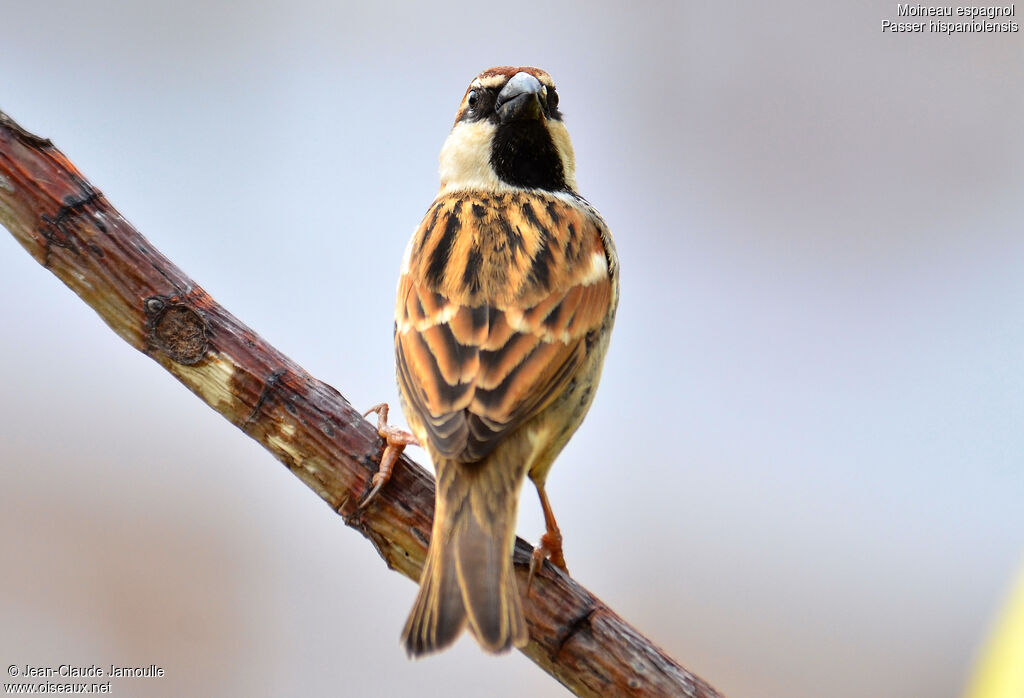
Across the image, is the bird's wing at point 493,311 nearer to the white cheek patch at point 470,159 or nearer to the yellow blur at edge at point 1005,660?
the white cheek patch at point 470,159

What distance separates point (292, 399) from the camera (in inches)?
78.1

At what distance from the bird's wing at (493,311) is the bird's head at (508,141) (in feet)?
0.40

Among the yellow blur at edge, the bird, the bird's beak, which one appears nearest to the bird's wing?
the bird

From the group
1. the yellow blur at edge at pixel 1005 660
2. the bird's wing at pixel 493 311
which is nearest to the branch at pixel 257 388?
the bird's wing at pixel 493 311

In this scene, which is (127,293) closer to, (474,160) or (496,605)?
(496,605)

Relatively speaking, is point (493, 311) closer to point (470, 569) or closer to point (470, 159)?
point (470, 569)

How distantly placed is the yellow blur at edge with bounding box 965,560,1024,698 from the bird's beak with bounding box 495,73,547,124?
1.84 m

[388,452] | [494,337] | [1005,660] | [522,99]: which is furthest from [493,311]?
[1005,660]

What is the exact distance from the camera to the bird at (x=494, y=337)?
1.89 m

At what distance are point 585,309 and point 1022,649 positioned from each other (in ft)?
4.41

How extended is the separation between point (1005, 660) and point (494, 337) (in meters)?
1.25

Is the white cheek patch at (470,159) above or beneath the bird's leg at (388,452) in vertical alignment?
above

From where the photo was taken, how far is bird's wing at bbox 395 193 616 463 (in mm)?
2100

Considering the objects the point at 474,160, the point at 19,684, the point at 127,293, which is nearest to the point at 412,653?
the point at 127,293
